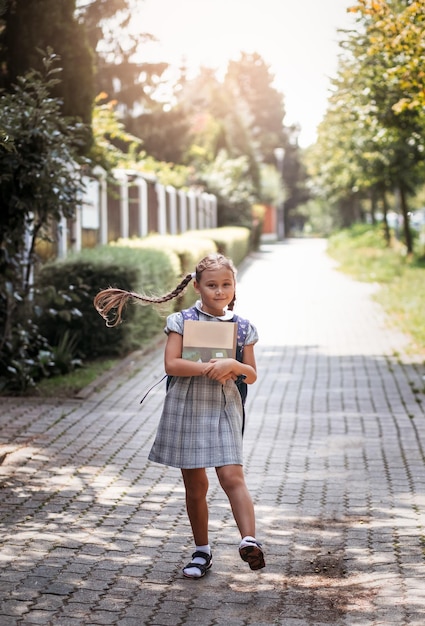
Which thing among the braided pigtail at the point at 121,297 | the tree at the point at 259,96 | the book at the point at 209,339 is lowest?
the book at the point at 209,339

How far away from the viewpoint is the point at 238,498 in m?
4.92

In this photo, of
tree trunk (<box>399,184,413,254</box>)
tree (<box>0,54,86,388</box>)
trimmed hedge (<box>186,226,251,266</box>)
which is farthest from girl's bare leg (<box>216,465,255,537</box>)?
tree trunk (<box>399,184,413,254</box>)

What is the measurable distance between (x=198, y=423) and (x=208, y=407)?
9 cm

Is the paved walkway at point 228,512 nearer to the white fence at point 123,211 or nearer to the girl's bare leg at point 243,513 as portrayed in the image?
the girl's bare leg at point 243,513

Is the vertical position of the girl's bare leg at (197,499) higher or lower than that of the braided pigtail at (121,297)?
lower

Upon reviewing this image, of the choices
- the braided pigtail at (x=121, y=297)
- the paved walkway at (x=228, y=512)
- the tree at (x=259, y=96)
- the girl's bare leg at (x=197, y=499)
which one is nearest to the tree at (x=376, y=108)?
the paved walkway at (x=228, y=512)

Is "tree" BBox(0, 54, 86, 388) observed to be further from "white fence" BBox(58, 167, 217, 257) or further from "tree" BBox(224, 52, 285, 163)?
"tree" BBox(224, 52, 285, 163)

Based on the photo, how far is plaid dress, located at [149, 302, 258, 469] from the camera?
16.3 ft

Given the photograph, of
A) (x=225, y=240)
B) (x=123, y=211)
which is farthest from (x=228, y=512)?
(x=225, y=240)

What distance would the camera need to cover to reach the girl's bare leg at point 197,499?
16.8 ft

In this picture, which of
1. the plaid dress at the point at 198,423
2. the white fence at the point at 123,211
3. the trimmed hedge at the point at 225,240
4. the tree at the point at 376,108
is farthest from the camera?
the trimmed hedge at the point at 225,240

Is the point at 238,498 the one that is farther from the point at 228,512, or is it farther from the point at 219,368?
the point at 228,512

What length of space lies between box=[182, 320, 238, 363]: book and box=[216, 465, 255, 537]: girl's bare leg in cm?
52

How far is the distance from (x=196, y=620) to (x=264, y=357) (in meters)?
10.1
